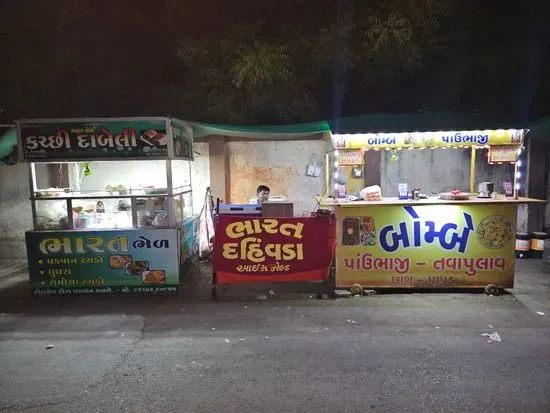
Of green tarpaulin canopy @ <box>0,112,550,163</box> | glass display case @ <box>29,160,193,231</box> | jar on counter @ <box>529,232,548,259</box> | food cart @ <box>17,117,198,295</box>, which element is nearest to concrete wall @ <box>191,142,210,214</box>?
green tarpaulin canopy @ <box>0,112,550,163</box>

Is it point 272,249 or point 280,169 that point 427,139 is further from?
point 272,249

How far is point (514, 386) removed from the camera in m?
3.83

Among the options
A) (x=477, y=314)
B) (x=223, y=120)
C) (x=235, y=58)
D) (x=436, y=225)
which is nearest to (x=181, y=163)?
(x=223, y=120)

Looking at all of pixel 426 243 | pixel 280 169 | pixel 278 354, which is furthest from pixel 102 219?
pixel 426 243

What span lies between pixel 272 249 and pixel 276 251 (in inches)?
2.9

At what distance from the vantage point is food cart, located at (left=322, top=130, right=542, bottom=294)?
6527 millimetres

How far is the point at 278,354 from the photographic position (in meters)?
4.58

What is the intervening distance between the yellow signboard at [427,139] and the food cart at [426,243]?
58.9 inches

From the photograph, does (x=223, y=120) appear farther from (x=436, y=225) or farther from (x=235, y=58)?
(x=436, y=225)

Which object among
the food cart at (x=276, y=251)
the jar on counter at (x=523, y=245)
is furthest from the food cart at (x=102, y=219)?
the jar on counter at (x=523, y=245)

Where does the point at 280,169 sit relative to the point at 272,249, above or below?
above

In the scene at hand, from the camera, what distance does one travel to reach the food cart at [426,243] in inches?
257

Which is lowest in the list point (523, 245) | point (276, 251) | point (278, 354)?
point (278, 354)

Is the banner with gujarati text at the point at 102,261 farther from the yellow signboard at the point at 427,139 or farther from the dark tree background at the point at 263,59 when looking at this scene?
the dark tree background at the point at 263,59
